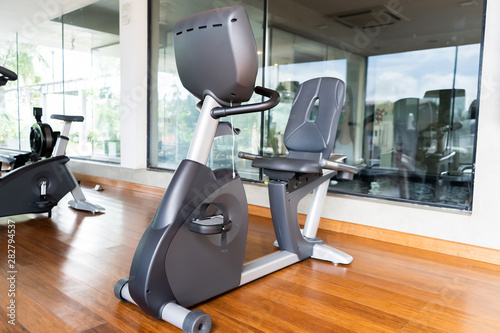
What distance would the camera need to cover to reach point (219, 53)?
1.32 m

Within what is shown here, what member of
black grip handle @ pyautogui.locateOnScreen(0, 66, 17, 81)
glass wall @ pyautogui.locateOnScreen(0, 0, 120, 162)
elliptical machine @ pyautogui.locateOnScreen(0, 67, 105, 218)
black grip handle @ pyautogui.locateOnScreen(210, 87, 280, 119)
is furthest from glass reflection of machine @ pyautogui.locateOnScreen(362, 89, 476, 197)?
glass wall @ pyautogui.locateOnScreen(0, 0, 120, 162)

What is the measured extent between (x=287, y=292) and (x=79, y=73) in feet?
17.8

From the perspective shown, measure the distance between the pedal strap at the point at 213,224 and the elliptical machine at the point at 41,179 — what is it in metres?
1.96

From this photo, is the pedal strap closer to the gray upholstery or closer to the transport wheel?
the transport wheel

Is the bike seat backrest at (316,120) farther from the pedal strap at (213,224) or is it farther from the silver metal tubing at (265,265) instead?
the pedal strap at (213,224)

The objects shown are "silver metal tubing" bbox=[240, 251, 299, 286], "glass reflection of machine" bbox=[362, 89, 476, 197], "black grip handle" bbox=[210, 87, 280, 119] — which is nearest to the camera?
"black grip handle" bbox=[210, 87, 280, 119]

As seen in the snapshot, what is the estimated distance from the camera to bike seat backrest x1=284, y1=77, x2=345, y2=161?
2117 mm

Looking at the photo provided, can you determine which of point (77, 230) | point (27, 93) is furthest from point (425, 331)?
point (27, 93)

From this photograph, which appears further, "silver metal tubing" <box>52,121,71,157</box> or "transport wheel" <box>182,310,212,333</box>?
"silver metal tubing" <box>52,121,71,157</box>

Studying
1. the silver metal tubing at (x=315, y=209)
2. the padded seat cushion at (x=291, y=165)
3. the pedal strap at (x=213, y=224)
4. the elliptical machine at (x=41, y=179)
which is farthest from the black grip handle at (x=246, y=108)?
the elliptical machine at (x=41, y=179)

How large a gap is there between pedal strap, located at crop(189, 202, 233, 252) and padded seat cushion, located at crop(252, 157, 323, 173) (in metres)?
0.49

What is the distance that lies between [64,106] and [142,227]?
426cm

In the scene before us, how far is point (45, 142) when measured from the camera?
304cm

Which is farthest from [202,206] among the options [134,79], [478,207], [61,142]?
[134,79]
